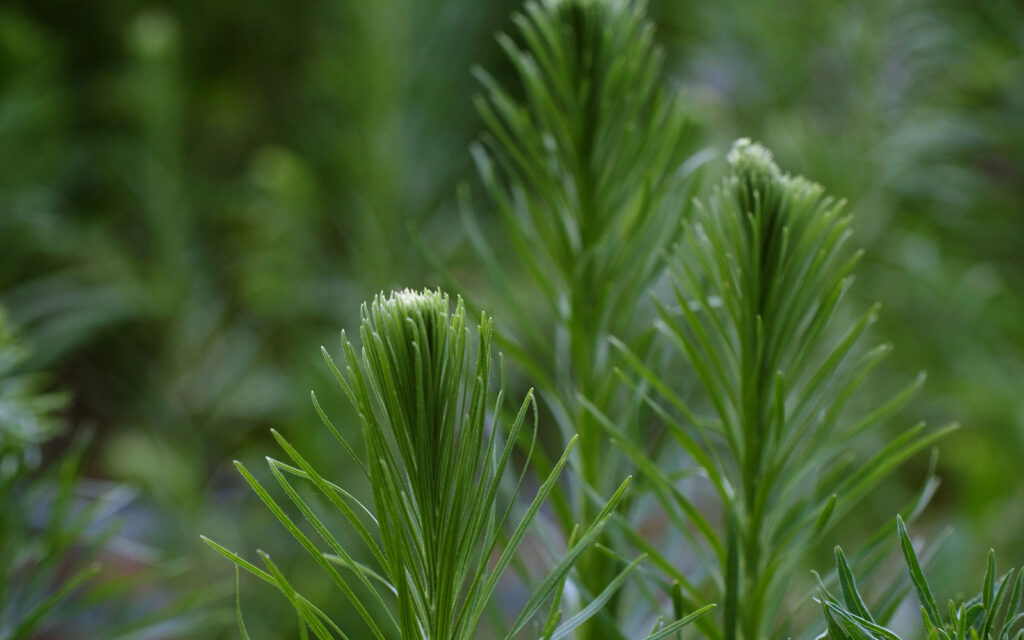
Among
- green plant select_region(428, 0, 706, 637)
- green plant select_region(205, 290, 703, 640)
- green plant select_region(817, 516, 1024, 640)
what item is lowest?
green plant select_region(817, 516, 1024, 640)

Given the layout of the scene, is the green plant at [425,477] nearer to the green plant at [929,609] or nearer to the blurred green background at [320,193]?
the green plant at [929,609]

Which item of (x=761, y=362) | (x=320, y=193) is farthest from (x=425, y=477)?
(x=320, y=193)

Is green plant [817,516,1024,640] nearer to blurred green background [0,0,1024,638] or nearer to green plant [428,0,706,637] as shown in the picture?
green plant [428,0,706,637]

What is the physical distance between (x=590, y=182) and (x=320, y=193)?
69 centimetres

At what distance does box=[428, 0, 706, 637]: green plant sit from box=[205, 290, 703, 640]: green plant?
51 mm

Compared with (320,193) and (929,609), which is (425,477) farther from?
(320,193)

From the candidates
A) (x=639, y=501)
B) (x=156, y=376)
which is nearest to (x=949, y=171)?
(x=639, y=501)

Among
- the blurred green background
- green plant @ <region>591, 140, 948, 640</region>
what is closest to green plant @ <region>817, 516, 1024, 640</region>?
green plant @ <region>591, 140, 948, 640</region>

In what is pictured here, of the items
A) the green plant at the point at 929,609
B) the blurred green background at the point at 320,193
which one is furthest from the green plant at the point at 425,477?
the blurred green background at the point at 320,193

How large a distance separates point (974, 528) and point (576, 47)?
1.17 feet

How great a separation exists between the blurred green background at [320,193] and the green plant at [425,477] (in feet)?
1.08

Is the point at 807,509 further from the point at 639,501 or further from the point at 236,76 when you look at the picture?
the point at 236,76

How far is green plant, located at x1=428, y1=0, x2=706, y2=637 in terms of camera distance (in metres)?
0.19

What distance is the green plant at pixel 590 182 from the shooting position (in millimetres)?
194
